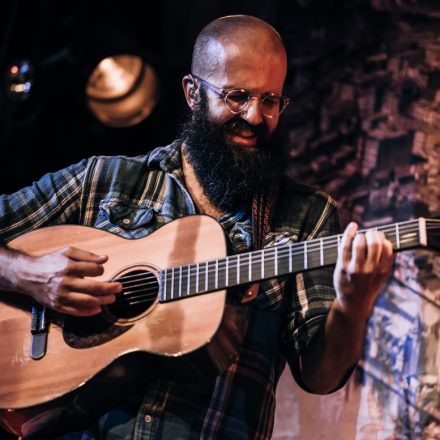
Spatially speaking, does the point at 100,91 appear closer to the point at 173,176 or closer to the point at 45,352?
the point at 173,176

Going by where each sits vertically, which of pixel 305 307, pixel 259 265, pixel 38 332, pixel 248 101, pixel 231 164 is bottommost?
pixel 38 332

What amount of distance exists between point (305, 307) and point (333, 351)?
0.92 ft

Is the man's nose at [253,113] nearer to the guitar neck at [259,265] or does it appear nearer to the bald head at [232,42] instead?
the bald head at [232,42]

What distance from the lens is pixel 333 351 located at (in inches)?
109

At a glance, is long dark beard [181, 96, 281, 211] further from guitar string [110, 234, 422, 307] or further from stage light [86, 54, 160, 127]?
stage light [86, 54, 160, 127]

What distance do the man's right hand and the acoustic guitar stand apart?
52mm

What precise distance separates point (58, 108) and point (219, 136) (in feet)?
7.30

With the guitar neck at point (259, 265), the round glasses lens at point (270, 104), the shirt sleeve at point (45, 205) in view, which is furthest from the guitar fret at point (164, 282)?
the round glasses lens at point (270, 104)

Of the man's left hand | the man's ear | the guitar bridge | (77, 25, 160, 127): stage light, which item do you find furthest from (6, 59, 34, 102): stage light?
the man's left hand

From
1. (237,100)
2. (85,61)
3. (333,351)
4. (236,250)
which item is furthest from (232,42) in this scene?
(85,61)

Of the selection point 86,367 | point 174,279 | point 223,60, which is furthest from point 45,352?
point 223,60

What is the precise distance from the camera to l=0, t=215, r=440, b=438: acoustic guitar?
2588 mm

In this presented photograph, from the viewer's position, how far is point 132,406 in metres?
2.81

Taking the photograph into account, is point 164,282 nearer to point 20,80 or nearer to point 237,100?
point 237,100
